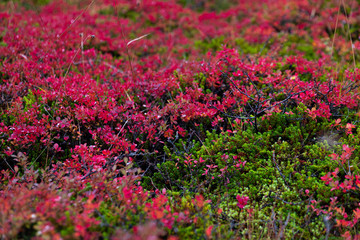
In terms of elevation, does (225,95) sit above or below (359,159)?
above

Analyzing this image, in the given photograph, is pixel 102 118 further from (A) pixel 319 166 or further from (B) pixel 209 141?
(A) pixel 319 166

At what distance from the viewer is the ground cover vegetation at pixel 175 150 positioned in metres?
2.18

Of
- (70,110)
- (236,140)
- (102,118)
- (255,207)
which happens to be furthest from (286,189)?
(70,110)

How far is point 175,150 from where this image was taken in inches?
130

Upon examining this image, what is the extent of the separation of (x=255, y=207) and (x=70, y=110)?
2342 mm

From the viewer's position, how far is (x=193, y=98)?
367 centimetres

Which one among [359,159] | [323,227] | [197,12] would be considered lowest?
[323,227]

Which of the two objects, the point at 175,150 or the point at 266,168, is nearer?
the point at 266,168

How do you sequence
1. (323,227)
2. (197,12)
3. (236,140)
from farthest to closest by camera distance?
(197,12), (236,140), (323,227)

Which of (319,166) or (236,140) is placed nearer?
(319,166)

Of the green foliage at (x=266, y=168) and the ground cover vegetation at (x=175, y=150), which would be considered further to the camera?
the green foliage at (x=266, y=168)

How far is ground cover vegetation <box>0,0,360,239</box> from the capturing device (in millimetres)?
2180

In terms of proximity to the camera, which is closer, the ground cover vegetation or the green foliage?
the ground cover vegetation

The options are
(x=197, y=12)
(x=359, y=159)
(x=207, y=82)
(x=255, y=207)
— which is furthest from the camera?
(x=197, y=12)
